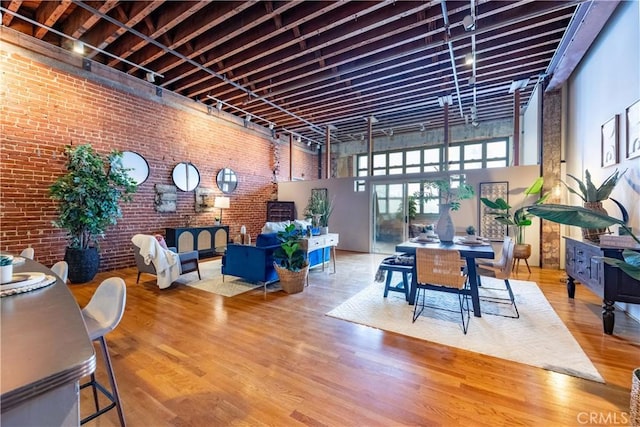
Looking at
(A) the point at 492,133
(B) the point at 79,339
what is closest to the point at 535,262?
(A) the point at 492,133

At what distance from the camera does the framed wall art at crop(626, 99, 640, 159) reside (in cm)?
281

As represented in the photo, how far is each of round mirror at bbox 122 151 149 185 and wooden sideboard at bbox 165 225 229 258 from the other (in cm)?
118

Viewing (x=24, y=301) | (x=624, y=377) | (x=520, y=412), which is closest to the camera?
(x=24, y=301)

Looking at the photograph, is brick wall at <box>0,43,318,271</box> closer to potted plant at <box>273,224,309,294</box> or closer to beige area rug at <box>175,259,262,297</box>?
beige area rug at <box>175,259,262,297</box>

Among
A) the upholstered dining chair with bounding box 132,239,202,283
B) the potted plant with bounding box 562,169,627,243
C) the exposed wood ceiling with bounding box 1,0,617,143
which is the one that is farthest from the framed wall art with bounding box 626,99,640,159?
Result: the upholstered dining chair with bounding box 132,239,202,283

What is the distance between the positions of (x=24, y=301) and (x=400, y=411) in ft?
6.71

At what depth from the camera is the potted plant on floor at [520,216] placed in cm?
500

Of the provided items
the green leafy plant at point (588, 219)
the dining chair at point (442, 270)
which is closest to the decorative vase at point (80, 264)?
the dining chair at point (442, 270)

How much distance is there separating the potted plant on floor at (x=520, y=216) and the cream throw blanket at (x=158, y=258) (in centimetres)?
586

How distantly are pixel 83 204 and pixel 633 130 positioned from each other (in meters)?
7.14

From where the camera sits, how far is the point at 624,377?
6.52 ft

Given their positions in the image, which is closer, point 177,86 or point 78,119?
point 78,119

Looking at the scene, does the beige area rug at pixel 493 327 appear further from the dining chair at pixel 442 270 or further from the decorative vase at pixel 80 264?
the decorative vase at pixel 80 264

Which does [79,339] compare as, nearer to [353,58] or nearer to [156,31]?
[156,31]
